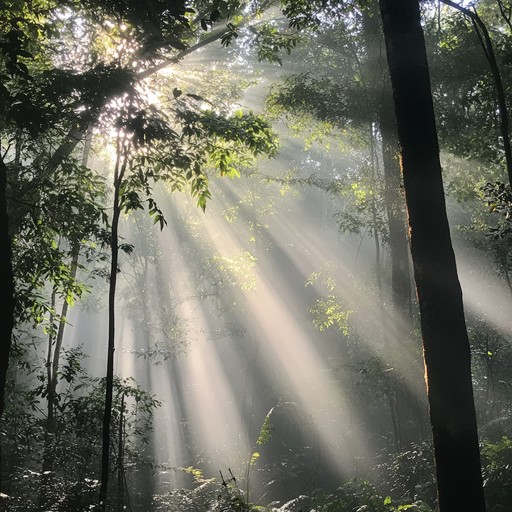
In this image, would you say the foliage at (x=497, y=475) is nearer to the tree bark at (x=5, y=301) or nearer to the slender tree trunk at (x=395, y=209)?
the slender tree trunk at (x=395, y=209)

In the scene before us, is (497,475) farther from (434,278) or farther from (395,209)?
(395,209)

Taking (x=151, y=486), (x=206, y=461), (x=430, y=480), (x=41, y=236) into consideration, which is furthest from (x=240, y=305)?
(x=41, y=236)

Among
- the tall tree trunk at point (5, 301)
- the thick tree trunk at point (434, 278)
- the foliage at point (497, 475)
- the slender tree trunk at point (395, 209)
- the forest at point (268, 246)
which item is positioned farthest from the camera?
the slender tree trunk at point (395, 209)

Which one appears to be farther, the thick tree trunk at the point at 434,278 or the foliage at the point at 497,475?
the foliage at the point at 497,475

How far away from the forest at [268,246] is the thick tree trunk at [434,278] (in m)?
0.02

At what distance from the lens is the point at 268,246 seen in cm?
2772

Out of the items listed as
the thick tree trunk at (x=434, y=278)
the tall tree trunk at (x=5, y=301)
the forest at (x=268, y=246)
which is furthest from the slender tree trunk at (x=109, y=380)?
the thick tree trunk at (x=434, y=278)

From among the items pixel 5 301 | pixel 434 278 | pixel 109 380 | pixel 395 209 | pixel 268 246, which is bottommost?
pixel 109 380

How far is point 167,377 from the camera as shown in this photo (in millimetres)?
36406

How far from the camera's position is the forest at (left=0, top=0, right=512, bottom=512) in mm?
4406

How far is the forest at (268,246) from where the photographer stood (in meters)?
4.41

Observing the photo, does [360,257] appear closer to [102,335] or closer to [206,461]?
[206,461]

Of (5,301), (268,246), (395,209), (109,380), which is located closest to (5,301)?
(5,301)

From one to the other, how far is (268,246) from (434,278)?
23.7 meters
